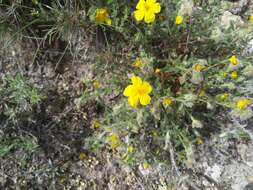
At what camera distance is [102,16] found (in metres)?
2.42

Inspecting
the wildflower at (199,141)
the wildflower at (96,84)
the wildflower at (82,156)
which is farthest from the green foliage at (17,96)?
the wildflower at (199,141)

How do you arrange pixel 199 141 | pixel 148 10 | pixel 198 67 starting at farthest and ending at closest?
pixel 199 141 < pixel 148 10 < pixel 198 67

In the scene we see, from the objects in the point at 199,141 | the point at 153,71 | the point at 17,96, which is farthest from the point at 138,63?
the point at 17,96

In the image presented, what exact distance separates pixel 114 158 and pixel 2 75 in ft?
3.64

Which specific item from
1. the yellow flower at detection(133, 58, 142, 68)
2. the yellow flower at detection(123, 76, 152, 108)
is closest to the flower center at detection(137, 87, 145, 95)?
the yellow flower at detection(123, 76, 152, 108)

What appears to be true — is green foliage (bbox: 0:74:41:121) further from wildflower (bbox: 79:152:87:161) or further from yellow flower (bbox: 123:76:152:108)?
yellow flower (bbox: 123:76:152:108)

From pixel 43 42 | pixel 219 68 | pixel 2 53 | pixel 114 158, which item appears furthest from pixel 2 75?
pixel 219 68

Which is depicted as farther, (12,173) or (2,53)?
(2,53)

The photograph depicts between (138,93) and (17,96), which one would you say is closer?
(138,93)

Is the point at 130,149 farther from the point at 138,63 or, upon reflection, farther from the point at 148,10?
the point at 148,10

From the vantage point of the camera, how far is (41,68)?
2.70 m

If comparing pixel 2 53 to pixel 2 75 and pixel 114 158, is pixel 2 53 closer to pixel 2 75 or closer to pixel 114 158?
pixel 2 75

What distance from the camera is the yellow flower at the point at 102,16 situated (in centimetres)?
240

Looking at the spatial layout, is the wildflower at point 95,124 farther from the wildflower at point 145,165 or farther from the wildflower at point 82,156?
the wildflower at point 145,165
